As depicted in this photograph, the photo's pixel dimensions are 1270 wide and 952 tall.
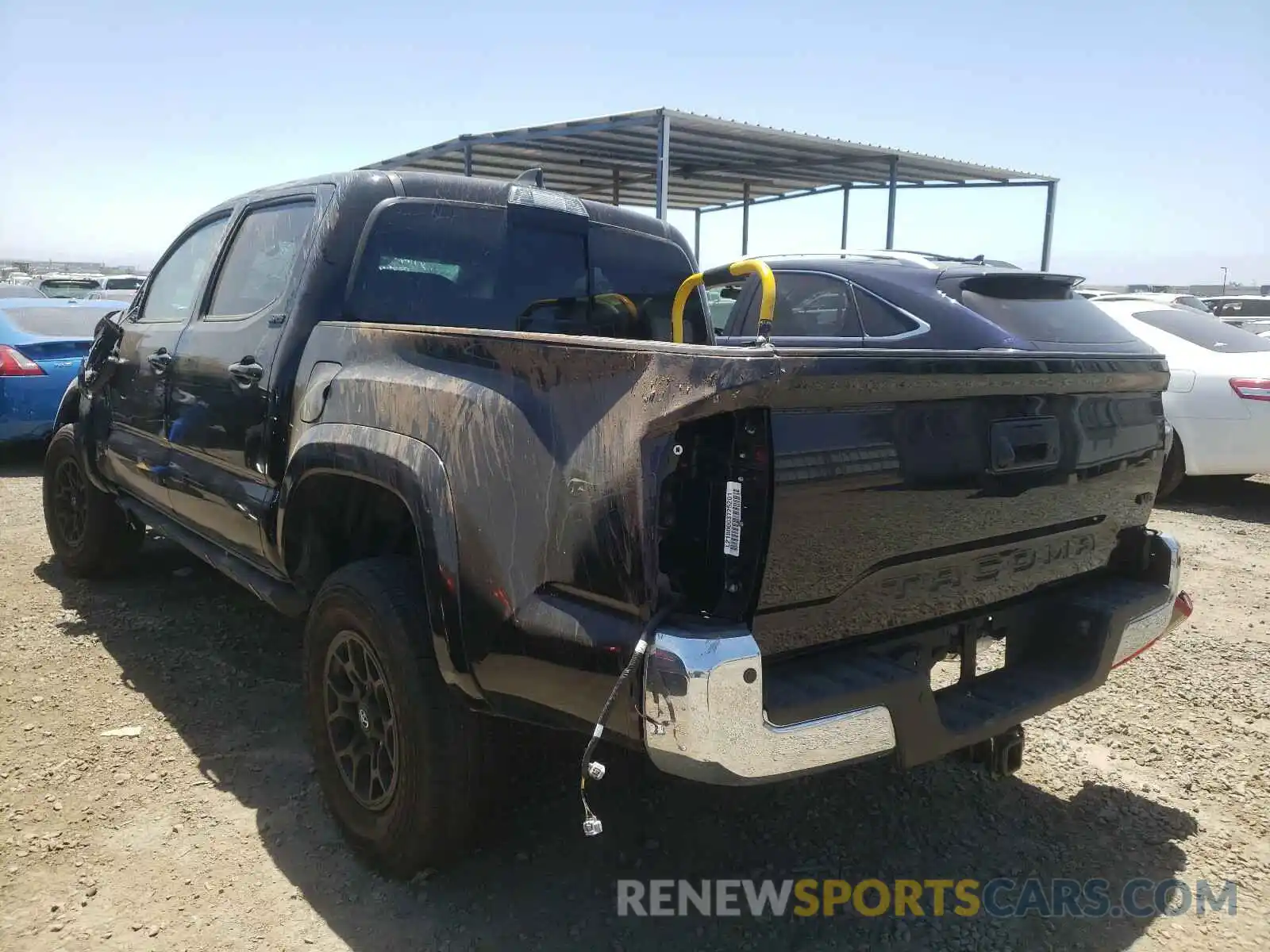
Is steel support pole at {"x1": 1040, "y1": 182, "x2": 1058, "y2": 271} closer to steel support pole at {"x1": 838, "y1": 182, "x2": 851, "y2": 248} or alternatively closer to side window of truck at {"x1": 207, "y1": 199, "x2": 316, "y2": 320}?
steel support pole at {"x1": 838, "y1": 182, "x2": 851, "y2": 248}

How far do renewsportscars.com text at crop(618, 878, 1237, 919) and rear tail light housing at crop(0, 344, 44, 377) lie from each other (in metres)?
7.72

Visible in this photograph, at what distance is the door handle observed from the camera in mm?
3172

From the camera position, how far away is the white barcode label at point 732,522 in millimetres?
1851

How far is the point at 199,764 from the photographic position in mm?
3229

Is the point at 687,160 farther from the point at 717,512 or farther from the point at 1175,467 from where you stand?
the point at 717,512

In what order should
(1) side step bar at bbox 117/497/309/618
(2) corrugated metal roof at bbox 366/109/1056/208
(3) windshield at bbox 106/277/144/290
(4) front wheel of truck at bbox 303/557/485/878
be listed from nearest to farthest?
1. (4) front wheel of truck at bbox 303/557/485/878
2. (1) side step bar at bbox 117/497/309/618
3. (2) corrugated metal roof at bbox 366/109/1056/208
4. (3) windshield at bbox 106/277/144/290

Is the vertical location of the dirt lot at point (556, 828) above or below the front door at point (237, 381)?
below

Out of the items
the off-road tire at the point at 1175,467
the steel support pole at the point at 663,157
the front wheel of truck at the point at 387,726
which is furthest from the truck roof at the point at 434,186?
the steel support pole at the point at 663,157

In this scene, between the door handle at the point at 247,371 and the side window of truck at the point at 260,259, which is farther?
the side window of truck at the point at 260,259

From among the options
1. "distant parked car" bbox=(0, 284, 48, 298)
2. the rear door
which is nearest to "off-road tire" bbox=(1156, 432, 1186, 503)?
the rear door

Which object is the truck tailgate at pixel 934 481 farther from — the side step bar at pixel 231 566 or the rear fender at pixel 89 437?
the rear fender at pixel 89 437

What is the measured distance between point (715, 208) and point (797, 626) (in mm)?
18101

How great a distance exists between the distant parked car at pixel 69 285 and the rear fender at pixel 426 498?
1859 cm

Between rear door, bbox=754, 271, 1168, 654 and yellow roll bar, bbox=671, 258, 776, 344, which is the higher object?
yellow roll bar, bbox=671, 258, 776, 344
